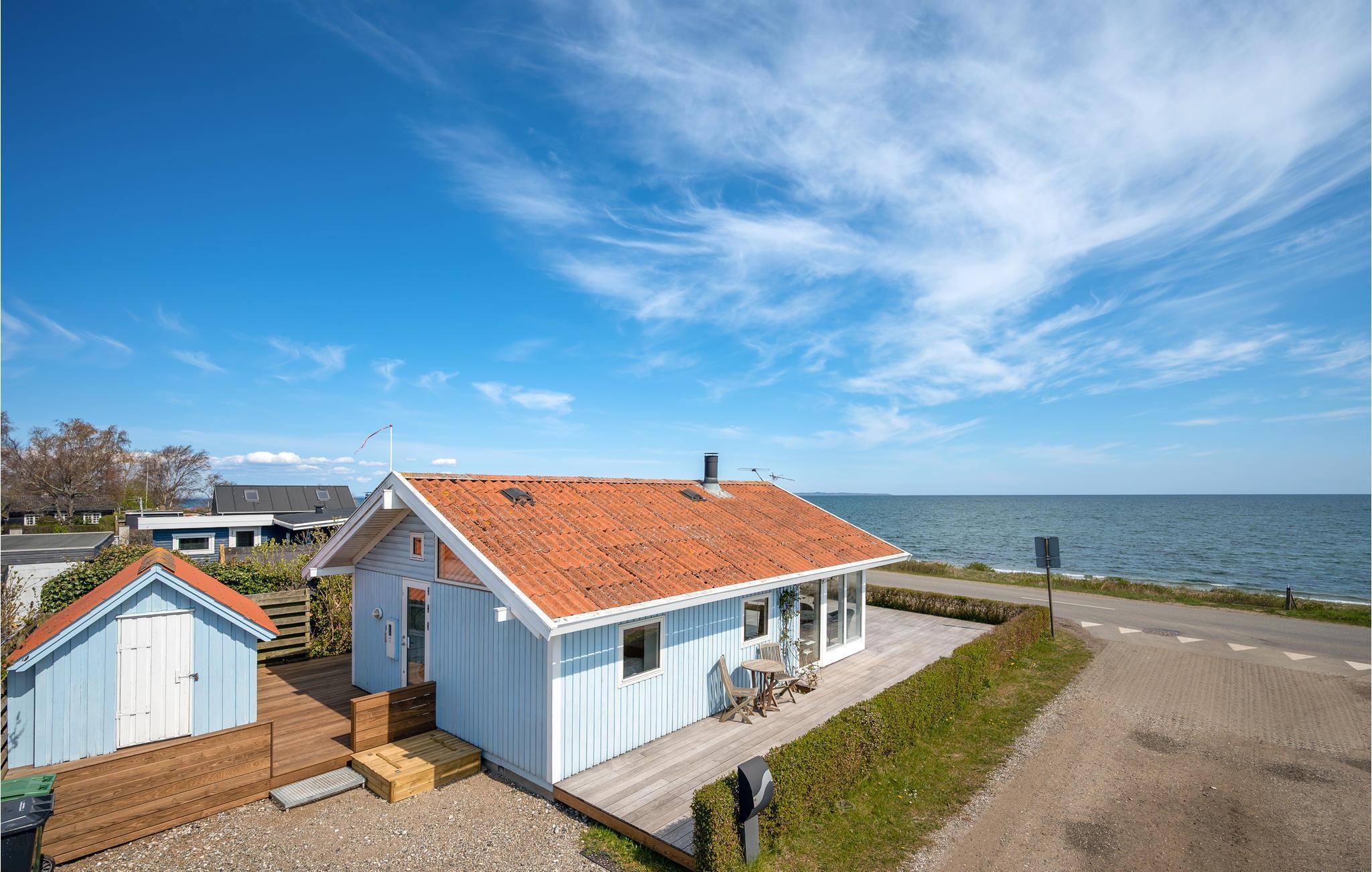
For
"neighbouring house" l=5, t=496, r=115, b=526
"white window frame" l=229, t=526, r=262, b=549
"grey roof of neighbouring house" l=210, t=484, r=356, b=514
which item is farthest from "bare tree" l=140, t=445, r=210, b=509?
"white window frame" l=229, t=526, r=262, b=549

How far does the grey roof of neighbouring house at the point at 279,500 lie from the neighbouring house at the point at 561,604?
115ft

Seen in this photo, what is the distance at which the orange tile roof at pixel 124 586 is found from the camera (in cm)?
779

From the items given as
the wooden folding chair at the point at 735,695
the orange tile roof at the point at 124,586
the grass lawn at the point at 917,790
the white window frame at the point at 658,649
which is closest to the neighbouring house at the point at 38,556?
the orange tile roof at the point at 124,586

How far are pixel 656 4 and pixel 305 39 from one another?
652 centimetres

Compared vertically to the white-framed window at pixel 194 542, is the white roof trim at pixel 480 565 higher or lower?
higher

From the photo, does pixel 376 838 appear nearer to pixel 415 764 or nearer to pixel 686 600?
pixel 415 764

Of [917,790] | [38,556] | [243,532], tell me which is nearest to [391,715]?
[917,790]

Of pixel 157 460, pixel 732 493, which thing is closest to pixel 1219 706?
pixel 732 493

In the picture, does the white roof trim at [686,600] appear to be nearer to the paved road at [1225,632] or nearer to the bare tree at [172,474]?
the paved road at [1225,632]

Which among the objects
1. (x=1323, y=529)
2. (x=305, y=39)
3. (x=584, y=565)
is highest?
(x=305, y=39)

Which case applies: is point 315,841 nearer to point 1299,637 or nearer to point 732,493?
point 732,493

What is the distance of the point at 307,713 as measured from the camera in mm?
10539

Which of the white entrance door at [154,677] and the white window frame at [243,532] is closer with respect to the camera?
the white entrance door at [154,677]

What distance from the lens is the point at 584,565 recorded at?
898 centimetres
